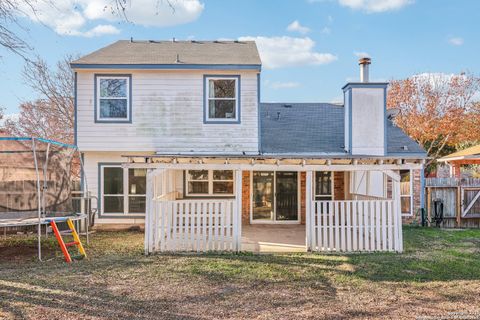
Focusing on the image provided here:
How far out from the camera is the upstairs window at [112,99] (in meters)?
12.2

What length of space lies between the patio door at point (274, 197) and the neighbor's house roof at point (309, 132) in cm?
141

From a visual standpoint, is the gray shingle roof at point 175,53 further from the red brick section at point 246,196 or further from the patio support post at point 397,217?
the patio support post at point 397,217

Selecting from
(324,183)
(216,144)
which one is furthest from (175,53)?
(324,183)

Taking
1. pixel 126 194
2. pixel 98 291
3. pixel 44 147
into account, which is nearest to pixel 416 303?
pixel 98 291

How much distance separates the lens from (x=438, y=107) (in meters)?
25.5

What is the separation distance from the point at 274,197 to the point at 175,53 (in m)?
6.36

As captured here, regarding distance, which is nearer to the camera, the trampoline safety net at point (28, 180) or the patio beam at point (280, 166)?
the patio beam at point (280, 166)

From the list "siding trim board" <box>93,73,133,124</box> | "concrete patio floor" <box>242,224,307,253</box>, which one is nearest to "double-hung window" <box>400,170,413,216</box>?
"concrete patio floor" <box>242,224,307,253</box>

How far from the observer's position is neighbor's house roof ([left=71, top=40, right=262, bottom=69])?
12.0 metres

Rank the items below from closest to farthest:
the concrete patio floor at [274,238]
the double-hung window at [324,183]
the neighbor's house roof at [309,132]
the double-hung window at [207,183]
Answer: the concrete patio floor at [274,238]
the neighbor's house roof at [309,132]
the double-hung window at [207,183]
the double-hung window at [324,183]

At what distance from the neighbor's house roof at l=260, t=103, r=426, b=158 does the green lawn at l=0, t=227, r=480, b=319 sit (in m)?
4.89

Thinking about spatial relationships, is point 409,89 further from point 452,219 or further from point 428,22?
point 452,219

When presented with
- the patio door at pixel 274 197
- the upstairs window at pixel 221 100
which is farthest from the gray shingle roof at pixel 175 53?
the patio door at pixel 274 197

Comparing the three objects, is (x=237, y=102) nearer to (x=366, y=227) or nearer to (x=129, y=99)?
(x=129, y=99)
